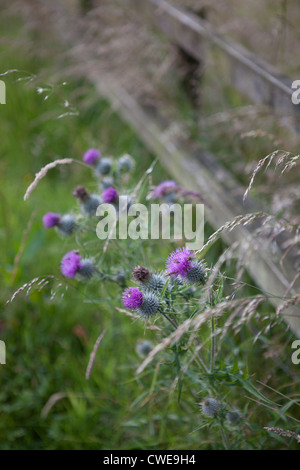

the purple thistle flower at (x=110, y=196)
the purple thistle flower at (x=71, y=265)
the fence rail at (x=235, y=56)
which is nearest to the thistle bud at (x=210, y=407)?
the purple thistle flower at (x=71, y=265)

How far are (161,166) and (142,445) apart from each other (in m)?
1.95

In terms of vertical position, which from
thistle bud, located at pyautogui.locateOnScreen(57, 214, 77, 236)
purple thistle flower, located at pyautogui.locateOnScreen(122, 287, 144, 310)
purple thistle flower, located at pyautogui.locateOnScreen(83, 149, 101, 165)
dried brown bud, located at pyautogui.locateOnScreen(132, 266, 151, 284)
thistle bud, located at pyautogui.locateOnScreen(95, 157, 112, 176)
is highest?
purple thistle flower, located at pyautogui.locateOnScreen(83, 149, 101, 165)

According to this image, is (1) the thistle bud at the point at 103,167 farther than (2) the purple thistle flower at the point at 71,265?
Yes

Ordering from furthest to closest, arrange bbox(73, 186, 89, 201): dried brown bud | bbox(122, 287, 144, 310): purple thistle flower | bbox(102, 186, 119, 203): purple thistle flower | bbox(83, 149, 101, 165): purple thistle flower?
bbox(83, 149, 101, 165): purple thistle flower, bbox(73, 186, 89, 201): dried brown bud, bbox(102, 186, 119, 203): purple thistle flower, bbox(122, 287, 144, 310): purple thistle flower

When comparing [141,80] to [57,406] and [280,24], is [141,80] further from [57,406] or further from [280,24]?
[57,406]

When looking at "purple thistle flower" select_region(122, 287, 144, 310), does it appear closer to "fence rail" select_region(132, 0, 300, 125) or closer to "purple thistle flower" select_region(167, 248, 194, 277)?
"purple thistle flower" select_region(167, 248, 194, 277)

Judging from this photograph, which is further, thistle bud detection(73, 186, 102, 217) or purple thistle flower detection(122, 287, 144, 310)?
thistle bud detection(73, 186, 102, 217)

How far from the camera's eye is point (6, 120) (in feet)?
15.3

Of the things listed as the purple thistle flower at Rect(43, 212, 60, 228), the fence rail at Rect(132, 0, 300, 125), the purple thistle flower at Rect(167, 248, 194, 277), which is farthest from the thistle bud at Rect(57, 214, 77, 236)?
the fence rail at Rect(132, 0, 300, 125)

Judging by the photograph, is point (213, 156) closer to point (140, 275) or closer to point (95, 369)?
point (95, 369)

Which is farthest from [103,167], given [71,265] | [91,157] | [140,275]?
[140,275]

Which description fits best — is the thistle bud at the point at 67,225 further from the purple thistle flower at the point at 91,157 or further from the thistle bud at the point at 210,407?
the thistle bud at the point at 210,407

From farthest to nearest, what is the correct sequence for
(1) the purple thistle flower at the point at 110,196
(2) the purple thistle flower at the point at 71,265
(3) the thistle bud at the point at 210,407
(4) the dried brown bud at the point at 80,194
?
(4) the dried brown bud at the point at 80,194 < (1) the purple thistle flower at the point at 110,196 < (2) the purple thistle flower at the point at 71,265 < (3) the thistle bud at the point at 210,407
